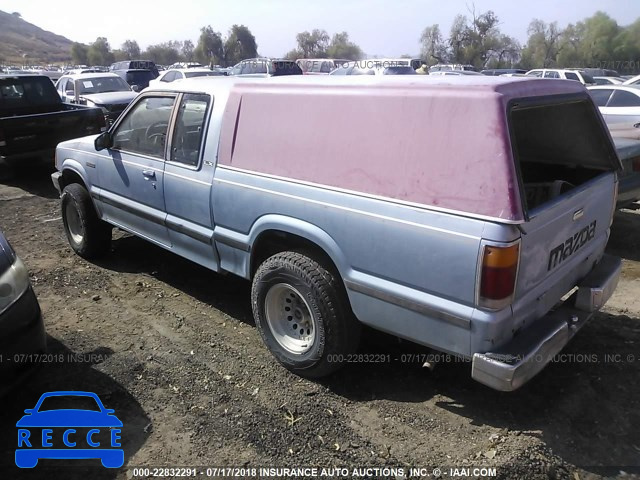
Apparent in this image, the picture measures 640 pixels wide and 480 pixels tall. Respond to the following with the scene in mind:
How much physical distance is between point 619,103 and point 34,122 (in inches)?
402

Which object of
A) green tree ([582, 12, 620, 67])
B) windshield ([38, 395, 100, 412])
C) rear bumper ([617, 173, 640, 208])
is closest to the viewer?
windshield ([38, 395, 100, 412])

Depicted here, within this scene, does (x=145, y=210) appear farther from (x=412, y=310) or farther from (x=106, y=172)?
(x=412, y=310)

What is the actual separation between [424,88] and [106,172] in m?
3.30

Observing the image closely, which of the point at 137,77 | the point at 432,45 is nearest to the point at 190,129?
the point at 137,77

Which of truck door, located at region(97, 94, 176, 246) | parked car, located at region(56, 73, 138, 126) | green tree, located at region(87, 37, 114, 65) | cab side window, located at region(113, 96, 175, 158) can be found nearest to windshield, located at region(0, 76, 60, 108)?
parked car, located at region(56, 73, 138, 126)

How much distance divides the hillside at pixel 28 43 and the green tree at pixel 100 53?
12.5 metres

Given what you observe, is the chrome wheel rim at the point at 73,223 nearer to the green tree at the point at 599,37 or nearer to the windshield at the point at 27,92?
the windshield at the point at 27,92

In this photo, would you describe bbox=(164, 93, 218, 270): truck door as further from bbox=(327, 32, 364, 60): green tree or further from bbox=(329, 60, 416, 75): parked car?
bbox=(327, 32, 364, 60): green tree

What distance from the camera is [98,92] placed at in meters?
13.9

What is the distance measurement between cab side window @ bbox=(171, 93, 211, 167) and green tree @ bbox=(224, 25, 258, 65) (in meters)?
77.3

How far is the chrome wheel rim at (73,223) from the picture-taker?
18.0 feet

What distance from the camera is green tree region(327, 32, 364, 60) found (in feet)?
245

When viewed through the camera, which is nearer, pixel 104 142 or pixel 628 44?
pixel 104 142

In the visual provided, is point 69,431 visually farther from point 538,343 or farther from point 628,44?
point 628,44
